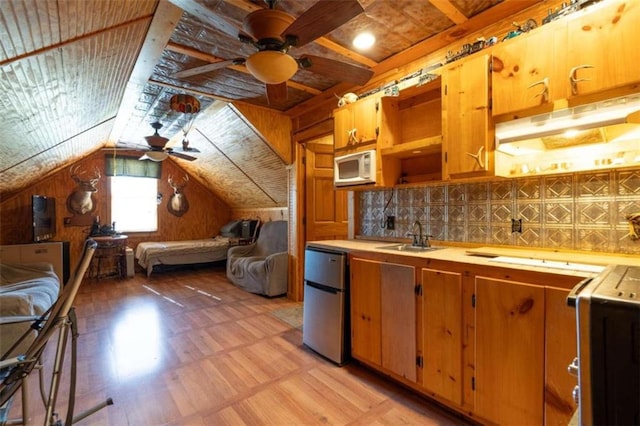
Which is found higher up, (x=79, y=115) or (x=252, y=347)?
(x=79, y=115)

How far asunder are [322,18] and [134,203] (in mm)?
6561

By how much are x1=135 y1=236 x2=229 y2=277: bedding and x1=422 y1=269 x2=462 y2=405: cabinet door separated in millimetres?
5201

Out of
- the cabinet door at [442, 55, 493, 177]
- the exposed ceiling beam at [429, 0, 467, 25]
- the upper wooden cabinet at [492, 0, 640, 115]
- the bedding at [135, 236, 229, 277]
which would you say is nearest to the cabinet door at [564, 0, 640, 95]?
the upper wooden cabinet at [492, 0, 640, 115]

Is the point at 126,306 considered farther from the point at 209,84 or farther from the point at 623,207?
the point at 623,207

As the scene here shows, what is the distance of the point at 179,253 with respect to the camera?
5.80 meters

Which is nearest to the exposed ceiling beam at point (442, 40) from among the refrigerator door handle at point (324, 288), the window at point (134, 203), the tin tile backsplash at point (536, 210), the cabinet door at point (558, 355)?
the tin tile backsplash at point (536, 210)

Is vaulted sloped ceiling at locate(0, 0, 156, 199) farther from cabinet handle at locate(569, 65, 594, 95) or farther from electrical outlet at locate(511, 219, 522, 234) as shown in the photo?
electrical outlet at locate(511, 219, 522, 234)

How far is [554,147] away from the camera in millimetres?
1798

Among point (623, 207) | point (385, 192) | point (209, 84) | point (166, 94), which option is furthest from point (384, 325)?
point (166, 94)

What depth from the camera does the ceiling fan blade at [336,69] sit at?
1.92 m

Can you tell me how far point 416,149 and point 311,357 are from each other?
191cm

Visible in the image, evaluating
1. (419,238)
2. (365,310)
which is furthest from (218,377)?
(419,238)

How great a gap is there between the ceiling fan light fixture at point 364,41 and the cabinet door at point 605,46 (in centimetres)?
127

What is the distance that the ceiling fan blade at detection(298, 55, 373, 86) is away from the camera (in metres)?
1.92
